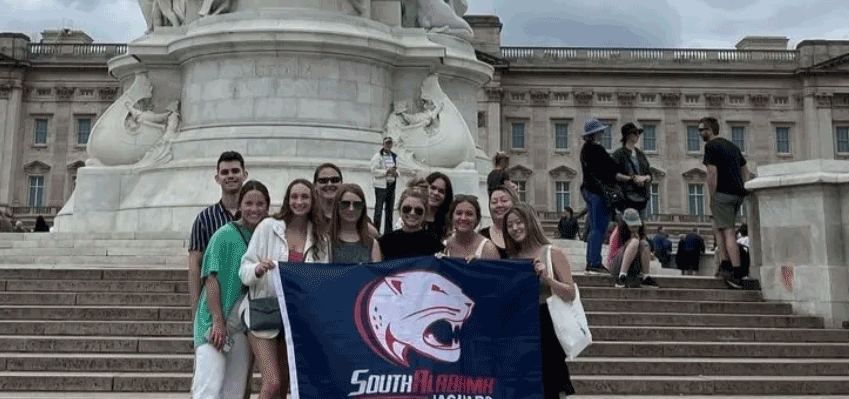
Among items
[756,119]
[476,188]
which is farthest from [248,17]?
[756,119]

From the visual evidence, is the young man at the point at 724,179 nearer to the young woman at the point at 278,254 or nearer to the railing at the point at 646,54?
the young woman at the point at 278,254

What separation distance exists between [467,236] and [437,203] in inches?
33.4

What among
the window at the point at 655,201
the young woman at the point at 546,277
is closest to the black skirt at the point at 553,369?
the young woman at the point at 546,277

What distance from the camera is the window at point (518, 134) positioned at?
55.1m

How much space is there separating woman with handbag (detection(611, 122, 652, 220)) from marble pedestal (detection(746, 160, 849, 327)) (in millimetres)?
1195

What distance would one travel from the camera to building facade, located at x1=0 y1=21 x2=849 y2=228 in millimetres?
52812

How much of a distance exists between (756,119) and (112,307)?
54.5 metres

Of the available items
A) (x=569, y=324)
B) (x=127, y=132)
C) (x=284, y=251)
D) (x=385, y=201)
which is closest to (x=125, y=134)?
(x=127, y=132)

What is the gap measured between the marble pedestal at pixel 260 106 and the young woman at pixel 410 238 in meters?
9.60

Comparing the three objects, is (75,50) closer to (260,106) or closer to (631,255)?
(260,106)

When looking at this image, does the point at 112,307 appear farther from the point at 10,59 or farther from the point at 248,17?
the point at 10,59

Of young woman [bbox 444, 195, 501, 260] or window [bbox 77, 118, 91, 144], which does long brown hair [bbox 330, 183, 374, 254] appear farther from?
window [bbox 77, 118, 91, 144]

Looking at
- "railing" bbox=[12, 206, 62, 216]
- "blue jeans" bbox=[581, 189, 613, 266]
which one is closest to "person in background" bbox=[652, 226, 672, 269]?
"blue jeans" bbox=[581, 189, 613, 266]

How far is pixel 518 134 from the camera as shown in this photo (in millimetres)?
55500
